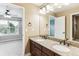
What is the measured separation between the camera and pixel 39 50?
184 cm

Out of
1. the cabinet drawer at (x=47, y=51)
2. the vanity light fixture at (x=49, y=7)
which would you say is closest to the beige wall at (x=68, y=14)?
the vanity light fixture at (x=49, y=7)

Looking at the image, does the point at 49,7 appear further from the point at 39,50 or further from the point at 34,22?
the point at 39,50

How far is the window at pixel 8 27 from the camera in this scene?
163cm

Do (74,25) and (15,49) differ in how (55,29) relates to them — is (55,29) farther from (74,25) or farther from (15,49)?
(15,49)

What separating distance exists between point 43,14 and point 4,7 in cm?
87

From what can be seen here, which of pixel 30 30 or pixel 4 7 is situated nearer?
pixel 4 7

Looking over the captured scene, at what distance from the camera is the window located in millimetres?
1629

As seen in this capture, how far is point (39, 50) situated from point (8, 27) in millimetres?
840

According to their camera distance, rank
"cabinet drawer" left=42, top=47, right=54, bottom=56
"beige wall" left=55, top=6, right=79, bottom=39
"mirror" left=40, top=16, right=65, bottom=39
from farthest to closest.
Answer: "mirror" left=40, top=16, right=65, bottom=39
"beige wall" left=55, top=6, right=79, bottom=39
"cabinet drawer" left=42, top=47, right=54, bottom=56

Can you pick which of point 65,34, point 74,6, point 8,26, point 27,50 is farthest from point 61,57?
point 8,26

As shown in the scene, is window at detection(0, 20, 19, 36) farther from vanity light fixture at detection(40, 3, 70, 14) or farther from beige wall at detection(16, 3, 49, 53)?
vanity light fixture at detection(40, 3, 70, 14)

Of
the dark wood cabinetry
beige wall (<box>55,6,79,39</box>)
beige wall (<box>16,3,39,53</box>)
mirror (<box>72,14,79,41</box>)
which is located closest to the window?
beige wall (<box>16,3,39,53</box>)

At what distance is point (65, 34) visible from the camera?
1.75 meters

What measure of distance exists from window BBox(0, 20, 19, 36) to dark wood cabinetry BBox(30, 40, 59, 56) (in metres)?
0.50
